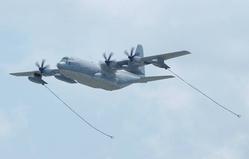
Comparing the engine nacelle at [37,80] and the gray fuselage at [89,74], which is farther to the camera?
the engine nacelle at [37,80]

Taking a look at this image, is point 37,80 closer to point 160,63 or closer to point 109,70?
point 109,70

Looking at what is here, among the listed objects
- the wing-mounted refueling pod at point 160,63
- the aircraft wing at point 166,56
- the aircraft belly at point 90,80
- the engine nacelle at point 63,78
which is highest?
the aircraft wing at point 166,56

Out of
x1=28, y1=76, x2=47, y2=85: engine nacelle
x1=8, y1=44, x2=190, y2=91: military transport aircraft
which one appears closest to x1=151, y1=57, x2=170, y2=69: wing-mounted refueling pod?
x1=8, y1=44, x2=190, y2=91: military transport aircraft

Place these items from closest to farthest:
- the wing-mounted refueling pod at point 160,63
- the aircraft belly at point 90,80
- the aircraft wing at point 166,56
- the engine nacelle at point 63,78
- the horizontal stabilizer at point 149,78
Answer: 1. the aircraft wing at point 166,56
2. the wing-mounted refueling pod at point 160,63
3. the aircraft belly at point 90,80
4. the horizontal stabilizer at point 149,78
5. the engine nacelle at point 63,78

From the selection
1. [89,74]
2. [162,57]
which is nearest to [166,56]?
[162,57]

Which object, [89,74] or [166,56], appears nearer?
[166,56]

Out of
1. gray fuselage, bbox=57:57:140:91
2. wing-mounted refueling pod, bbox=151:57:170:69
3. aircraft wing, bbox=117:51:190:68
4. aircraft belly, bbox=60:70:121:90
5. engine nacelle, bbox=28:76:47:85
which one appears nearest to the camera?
aircraft wing, bbox=117:51:190:68

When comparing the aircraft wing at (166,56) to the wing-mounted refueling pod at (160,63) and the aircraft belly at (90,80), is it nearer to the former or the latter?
the wing-mounted refueling pod at (160,63)

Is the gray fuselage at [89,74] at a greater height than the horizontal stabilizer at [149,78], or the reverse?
the gray fuselage at [89,74]

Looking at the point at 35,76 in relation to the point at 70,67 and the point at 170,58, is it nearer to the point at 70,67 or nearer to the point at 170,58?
the point at 70,67

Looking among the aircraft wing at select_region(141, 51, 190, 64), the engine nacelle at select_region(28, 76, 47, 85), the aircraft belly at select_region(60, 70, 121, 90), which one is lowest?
the engine nacelle at select_region(28, 76, 47, 85)

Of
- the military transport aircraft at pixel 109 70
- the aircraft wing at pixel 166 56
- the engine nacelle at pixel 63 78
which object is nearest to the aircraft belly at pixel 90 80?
the military transport aircraft at pixel 109 70

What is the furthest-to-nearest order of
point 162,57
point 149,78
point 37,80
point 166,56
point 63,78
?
1. point 37,80
2. point 63,78
3. point 149,78
4. point 162,57
5. point 166,56

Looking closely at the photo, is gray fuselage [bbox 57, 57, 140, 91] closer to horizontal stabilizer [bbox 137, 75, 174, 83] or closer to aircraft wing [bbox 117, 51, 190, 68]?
horizontal stabilizer [bbox 137, 75, 174, 83]
